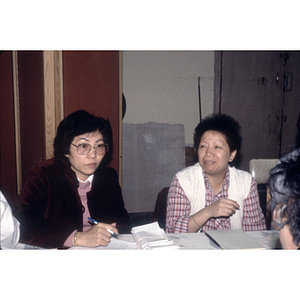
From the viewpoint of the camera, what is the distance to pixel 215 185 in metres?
1.94

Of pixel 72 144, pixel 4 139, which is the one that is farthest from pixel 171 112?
pixel 72 144

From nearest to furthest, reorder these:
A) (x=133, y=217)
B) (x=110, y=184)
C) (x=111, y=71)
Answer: (x=110, y=184) → (x=111, y=71) → (x=133, y=217)

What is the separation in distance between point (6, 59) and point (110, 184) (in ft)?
7.92

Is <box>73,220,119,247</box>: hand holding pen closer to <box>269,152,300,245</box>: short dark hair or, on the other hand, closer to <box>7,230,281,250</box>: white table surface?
<box>7,230,281,250</box>: white table surface

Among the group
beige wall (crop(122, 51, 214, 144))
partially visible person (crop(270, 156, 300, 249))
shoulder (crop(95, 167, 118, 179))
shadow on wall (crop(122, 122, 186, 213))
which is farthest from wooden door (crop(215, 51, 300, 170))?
partially visible person (crop(270, 156, 300, 249))

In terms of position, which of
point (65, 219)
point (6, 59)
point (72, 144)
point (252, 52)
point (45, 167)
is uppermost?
point (252, 52)

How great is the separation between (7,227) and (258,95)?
4.09 metres

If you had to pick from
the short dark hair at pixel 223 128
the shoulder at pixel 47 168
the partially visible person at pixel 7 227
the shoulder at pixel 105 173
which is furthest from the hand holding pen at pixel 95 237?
the short dark hair at pixel 223 128

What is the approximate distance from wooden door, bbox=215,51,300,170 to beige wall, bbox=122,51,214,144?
22 centimetres

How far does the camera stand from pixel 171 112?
4.20m

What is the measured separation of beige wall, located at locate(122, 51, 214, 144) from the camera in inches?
160

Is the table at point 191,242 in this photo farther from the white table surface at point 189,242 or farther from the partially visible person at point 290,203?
the partially visible person at point 290,203

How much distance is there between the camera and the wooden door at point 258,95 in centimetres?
421

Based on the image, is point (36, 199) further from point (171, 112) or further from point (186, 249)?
point (171, 112)
